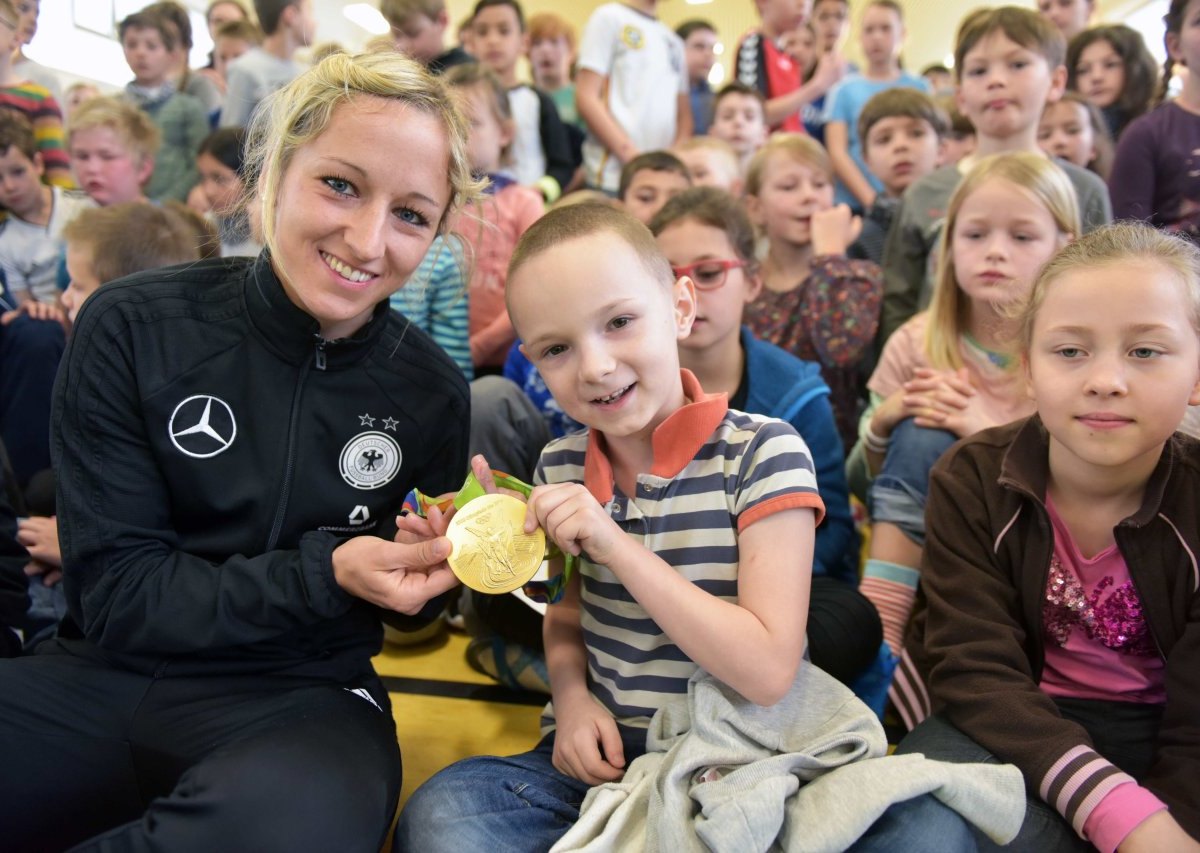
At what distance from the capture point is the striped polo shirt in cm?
108

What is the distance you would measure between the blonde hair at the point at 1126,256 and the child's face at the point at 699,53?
12.3 ft

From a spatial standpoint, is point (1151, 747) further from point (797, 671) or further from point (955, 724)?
point (797, 671)

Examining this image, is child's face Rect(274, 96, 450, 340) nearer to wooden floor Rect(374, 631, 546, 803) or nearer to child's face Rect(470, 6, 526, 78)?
wooden floor Rect(374, 631, 546, 803)

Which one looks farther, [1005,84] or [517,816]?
[1005,84]

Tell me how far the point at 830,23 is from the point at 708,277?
11.2ft

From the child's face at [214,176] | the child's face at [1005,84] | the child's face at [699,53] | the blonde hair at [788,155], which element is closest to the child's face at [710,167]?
the blonde hair at [788,155]

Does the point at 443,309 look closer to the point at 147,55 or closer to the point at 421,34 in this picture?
the point at 421,34

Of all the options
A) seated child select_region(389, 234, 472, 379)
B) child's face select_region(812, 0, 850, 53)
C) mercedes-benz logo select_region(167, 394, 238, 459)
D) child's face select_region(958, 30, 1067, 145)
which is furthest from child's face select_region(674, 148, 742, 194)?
mercedes-benz logo select_region(167, 394, 238, 459)

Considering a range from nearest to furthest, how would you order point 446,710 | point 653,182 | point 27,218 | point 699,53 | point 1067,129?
point 446,710 → point 653,182 → point 1067,129 → point 27,218 → point 699,53

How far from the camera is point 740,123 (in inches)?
142

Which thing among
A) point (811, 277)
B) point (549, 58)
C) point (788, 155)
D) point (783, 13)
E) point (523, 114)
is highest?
point (783, 13)

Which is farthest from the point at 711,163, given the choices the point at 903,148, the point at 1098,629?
the point at 1098,629

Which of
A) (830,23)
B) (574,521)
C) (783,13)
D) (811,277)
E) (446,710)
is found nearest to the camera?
(574,521)

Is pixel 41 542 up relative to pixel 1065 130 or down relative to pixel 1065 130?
down
